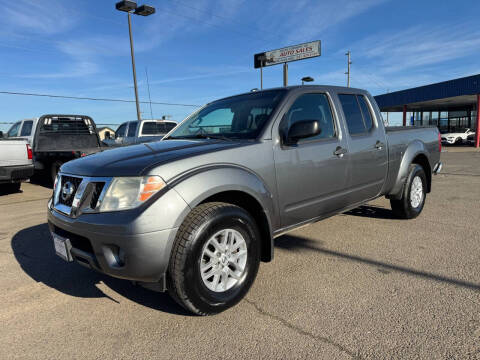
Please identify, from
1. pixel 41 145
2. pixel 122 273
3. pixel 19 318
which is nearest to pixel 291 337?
pixel 122 273

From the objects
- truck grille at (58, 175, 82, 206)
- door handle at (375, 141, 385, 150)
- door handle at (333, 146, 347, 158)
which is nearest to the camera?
truck grille at (58, 175, 82, 206)

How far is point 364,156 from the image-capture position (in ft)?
12.8

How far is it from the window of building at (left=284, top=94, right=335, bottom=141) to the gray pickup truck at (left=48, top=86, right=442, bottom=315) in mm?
12

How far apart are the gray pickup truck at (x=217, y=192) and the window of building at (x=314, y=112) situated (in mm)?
12

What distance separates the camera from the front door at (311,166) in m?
3.05

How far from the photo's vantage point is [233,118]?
3.54m

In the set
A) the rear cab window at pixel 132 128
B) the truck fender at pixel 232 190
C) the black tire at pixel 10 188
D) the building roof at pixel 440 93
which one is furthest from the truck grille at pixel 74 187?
the building roof at pixel 440 93

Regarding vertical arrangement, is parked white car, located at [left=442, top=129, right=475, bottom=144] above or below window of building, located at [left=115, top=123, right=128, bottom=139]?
below

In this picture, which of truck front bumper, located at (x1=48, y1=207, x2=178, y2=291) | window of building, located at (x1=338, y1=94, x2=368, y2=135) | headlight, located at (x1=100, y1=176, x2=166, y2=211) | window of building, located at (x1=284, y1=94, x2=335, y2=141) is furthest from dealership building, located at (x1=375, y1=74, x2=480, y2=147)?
truck front bumper, located at (x1=48, y1=207, x2=178, y2=291)

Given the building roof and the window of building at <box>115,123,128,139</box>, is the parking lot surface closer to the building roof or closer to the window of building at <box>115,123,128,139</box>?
the window of building at <box>115,123,128,139</box>

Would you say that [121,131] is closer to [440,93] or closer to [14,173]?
[14,173]

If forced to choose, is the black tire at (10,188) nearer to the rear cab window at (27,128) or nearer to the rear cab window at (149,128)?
the rear cab window at (27,128)

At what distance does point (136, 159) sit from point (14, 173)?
20.4 feet

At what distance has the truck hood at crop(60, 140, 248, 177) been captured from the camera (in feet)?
7.74
